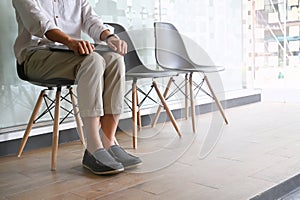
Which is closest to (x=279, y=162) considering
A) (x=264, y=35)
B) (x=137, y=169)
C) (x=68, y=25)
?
(x=137, y=169)

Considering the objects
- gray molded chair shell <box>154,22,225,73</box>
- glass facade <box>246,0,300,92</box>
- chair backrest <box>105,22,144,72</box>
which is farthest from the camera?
glass facade <box>246,0,300,92</box>

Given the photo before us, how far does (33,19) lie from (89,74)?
0.36 metres

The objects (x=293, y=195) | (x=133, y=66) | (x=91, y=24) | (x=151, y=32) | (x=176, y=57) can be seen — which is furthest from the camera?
(x=151, y=32)

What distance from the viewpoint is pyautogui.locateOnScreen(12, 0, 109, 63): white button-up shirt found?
160cm

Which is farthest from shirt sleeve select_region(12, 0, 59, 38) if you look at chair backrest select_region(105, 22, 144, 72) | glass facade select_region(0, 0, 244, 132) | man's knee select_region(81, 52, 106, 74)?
chair backrest select_region(105, 22, 144, 72)

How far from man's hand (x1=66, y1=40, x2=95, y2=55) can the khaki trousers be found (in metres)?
0.02

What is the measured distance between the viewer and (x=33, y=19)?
1.59 metres

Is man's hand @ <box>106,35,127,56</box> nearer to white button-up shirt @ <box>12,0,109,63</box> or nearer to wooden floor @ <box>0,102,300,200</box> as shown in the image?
white button-up shirt @ <box>12,0,109,63</box>

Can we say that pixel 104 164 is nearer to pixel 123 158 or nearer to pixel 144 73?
pixel 123 158

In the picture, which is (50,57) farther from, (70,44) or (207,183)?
(207,183)

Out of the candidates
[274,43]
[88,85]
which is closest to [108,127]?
[88,85]

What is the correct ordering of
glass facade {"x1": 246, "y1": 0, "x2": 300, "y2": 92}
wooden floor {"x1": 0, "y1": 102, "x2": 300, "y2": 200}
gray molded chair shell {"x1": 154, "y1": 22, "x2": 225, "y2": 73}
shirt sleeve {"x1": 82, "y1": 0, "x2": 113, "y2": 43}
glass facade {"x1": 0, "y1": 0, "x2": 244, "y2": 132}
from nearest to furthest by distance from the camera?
wooden floor {"x1": 0, "y1": 102, "x2": 300, "y2": 200}
shirt sleeve {"x1": 82, "y1": 0, "x2": 113, "y2": 43}
glass facade {"x1": 0, "y1": 0, "x2": 244, "y2": 132}
gray molded chair shell {"x1": 154, "y1": 22, "x2": 225, "y2": 73}
glass facade {"x1": 246, "y1": 0, "x2": 300, "y2": 92}

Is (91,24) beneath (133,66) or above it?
above

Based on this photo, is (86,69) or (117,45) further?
(117,45)
